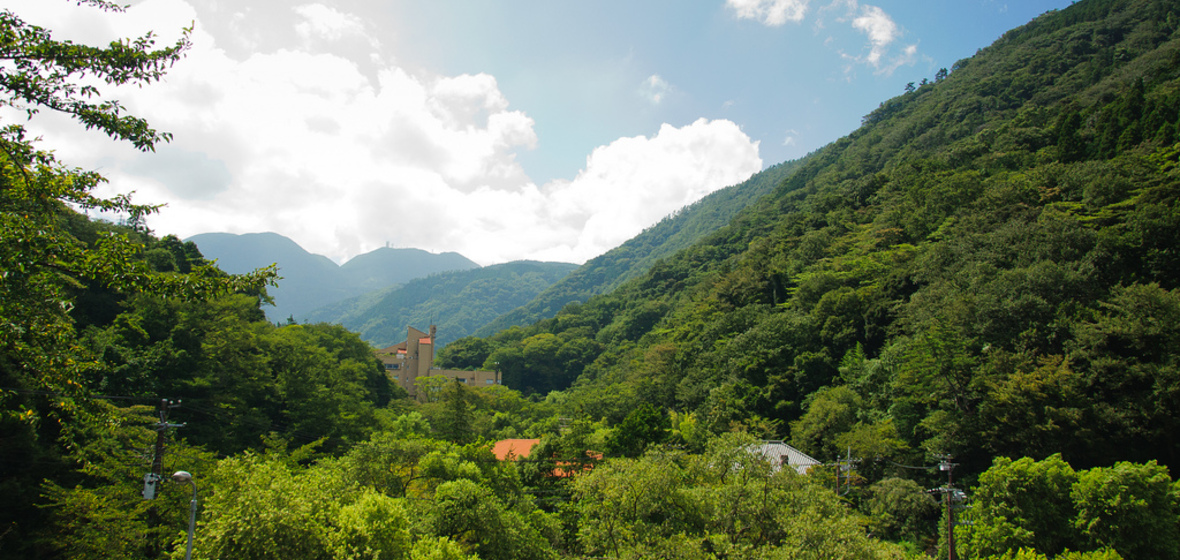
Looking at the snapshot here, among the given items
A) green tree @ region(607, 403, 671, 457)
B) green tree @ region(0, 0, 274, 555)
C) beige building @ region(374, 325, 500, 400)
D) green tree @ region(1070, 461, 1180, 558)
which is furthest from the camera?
beige building @ region(374, 325, 500, 400)

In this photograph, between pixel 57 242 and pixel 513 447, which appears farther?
pixel 513 447

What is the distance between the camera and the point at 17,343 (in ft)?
14.5

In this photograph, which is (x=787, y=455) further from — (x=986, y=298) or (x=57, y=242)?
(x=57, y=242)

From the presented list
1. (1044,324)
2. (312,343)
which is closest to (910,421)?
(1044,324)

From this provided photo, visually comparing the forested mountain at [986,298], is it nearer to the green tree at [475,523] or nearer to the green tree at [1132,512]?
the green tree at [1132,512]

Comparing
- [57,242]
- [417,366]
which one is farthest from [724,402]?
[417,366]

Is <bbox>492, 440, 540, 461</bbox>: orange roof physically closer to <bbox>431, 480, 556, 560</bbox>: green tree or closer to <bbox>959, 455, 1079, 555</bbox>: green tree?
<bbox>431, 480, 556, 560</bbox>: green tree

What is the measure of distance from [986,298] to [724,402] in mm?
17957

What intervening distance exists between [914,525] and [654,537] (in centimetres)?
1424

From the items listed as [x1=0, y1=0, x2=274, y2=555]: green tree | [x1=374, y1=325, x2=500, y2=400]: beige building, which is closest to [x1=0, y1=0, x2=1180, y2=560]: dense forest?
[x1=0, y1=0, x2=274, y2=555]: green tree

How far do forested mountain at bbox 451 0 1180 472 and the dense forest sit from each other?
0.15 meters

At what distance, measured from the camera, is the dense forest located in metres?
5.55

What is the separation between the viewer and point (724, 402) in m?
38.5

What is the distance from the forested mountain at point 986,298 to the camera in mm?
20406
